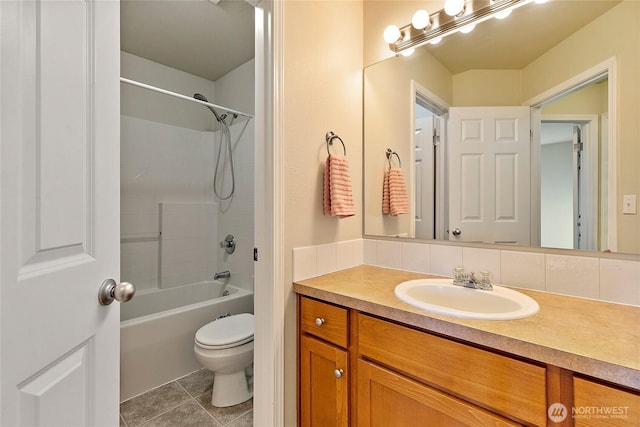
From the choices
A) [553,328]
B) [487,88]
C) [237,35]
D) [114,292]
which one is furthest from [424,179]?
[237,35]

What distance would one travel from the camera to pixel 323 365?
115 centimetres

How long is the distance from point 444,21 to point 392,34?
25 cm

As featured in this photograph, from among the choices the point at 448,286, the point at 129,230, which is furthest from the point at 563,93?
the point at 129,230

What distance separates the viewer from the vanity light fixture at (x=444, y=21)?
4.20 ft

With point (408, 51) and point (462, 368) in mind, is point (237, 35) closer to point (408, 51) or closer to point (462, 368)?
point (408, 51)

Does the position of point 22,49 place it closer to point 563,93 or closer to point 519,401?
point 519,401

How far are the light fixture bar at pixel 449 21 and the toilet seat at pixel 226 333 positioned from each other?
1.83 m

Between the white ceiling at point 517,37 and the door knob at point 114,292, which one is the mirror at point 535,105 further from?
the door knob at point 114,292

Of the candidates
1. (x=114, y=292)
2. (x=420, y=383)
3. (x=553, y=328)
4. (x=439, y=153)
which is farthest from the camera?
(x=439, y=153)

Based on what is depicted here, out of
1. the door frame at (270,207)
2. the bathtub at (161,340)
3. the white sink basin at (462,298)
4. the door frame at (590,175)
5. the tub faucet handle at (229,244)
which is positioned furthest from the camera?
the tub faucet handle at (229,244)

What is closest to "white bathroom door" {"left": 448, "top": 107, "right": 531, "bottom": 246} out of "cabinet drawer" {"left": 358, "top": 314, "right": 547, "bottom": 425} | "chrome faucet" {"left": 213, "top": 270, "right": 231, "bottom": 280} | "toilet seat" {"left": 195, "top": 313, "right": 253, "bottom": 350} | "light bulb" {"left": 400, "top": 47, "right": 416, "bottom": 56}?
"light bulb" {"left": 400, "top": 47, "right": 416, "bottom": 56}

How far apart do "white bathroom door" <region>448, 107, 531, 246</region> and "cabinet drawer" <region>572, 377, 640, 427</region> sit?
670mm

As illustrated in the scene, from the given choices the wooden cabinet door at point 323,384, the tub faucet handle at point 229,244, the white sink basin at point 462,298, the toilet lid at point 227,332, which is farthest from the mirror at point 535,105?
the tub faucet handle at point 229,244

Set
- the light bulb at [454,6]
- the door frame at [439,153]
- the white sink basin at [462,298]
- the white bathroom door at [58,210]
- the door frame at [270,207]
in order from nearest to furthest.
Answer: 1. the white bathroom door at [58,210]
2. the white sink basin at [462,298]
3. the door frame at [270,207]
4. the light bulb at [454,6]
5. the door frame at [439,153]
